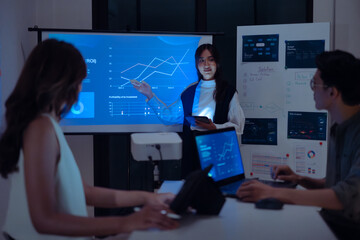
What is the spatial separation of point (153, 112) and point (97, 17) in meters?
1.36

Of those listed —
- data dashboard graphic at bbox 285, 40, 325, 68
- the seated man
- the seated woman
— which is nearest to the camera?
the seated woman

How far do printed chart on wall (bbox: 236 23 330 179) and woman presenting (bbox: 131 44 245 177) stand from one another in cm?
42

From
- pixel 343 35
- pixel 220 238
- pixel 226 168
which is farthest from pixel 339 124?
pixel 343 35

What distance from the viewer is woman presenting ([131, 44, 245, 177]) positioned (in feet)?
11.5

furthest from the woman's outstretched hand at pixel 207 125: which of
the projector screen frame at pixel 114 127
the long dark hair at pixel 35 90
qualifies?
the long dark hair at pixel 35 90

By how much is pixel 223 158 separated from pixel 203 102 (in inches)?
61.6

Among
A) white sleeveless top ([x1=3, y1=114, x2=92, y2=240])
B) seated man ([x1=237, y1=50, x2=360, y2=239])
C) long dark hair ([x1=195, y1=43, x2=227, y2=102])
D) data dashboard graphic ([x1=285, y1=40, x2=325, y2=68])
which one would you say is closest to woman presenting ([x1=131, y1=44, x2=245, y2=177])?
long dark hair ([x1=195, y1=43, x2=227, y2=102])

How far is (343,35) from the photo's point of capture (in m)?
3.94

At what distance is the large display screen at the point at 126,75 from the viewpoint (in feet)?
11.9

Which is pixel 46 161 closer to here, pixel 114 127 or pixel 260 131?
pixel 114 127

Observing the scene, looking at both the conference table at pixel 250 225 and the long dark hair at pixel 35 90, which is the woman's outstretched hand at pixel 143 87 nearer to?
the conference table at pixel 250 225

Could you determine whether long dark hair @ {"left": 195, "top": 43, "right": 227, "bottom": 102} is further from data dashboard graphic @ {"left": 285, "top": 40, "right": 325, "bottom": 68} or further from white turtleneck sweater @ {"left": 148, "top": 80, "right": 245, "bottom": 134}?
data dashboard graphic @ {"left": 285, "top": 40, "right": 325, "bottom": 68}

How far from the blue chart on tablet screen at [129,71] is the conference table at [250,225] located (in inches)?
83.5

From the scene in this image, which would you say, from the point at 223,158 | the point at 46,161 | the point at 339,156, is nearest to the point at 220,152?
the point at 223,158
